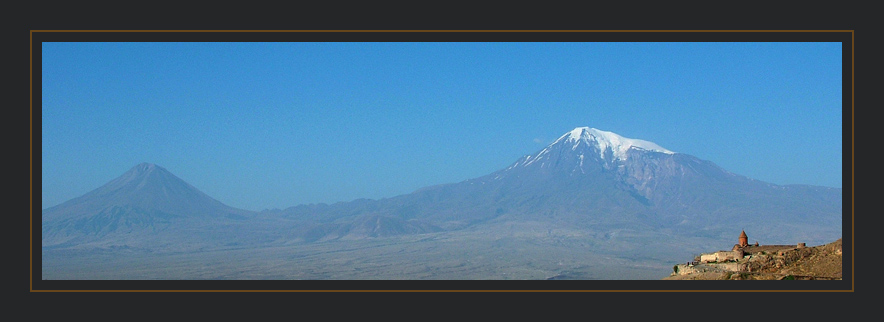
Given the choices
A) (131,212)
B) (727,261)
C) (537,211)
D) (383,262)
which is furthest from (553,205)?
(727,261)

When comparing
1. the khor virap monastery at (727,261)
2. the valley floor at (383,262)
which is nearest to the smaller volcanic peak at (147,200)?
the valley floor at (383,262)

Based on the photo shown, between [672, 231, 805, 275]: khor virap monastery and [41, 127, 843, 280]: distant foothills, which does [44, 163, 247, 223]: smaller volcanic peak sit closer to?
[41, 127, 843, 280]: distant foothills

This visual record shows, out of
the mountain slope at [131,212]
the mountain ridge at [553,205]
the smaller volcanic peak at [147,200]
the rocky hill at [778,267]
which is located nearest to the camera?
the rocky hill at [778,267]

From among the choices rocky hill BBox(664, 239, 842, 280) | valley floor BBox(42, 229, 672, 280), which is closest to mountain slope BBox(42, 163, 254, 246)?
valley floor BBox(42, 229, 672, 280)

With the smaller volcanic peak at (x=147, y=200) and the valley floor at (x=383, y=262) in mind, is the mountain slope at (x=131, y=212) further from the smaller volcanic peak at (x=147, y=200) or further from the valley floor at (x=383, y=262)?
the valley floor at (x=383, y=262)

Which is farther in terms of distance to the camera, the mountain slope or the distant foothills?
the mountain slope

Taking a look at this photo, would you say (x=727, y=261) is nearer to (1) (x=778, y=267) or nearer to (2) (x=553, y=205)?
(1) (x=778, y=267)
